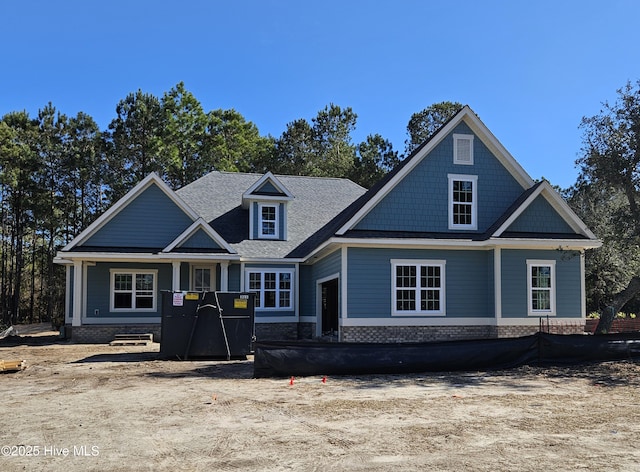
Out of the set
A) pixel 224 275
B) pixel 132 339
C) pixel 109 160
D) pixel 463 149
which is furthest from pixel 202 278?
pixel 109 160

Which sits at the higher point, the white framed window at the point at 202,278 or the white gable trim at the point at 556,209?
the white gable trim at the point at 556,209

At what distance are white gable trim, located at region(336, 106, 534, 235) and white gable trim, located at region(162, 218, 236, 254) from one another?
6.48m

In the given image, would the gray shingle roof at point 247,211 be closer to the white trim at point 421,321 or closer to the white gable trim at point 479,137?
the white gable trim at point 479,137

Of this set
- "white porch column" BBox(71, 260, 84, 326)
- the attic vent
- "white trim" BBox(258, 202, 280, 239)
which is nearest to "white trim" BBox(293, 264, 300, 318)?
"white trim" BBox(258, 202, 280, 239)

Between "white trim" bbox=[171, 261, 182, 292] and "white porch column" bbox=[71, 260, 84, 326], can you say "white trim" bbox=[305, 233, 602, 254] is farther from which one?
"white porch column" bbox=[71, 260, 84, 326]

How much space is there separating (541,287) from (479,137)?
5.37 meters

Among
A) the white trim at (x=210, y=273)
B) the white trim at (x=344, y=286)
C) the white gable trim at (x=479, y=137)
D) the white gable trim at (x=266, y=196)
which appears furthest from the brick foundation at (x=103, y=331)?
the white gable trim at (x=479, y=137)

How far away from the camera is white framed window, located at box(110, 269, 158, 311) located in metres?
24.3

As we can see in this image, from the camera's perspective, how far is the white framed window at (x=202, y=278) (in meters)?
24.7

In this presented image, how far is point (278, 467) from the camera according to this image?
6.54 meters

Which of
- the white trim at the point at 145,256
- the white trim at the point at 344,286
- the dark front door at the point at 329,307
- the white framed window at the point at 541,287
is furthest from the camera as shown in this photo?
the dark front door at the point at 329,307

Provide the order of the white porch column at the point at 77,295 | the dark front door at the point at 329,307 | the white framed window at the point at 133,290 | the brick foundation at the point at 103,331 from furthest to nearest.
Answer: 1. the dark front door at the point at 329,307
2. the white framed window at the point at 133,290
3. the brick foundation at the point at 103,331
4. the white porch column at the point at 77,295

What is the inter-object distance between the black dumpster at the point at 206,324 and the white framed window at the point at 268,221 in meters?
9.21

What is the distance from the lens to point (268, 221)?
26094 millimetres
